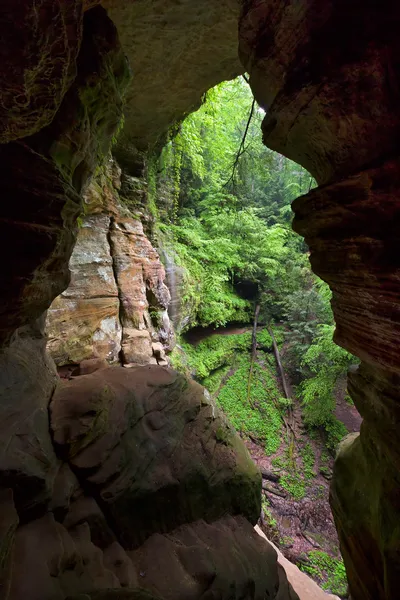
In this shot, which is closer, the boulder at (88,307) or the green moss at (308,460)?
the boulder at (88,307)

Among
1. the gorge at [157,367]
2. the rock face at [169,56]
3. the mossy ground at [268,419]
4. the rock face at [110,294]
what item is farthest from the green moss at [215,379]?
the rock face at [169,56]

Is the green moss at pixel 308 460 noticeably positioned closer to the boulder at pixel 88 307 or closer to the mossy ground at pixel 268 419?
the mossy ground at pixel 268 419

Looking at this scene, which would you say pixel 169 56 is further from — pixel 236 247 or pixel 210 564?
pixel 210 564

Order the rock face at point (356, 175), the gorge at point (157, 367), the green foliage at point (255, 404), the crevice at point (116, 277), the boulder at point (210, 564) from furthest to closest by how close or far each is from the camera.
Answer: the green foliage at point (255, 404), the crevice at point (116, 277), the boulder at point (210, 564), the rock face at point (356, 175), the gorge at point (157, 367)

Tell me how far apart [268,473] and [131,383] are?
8.28 m

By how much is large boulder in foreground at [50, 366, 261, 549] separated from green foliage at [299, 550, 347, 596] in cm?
522

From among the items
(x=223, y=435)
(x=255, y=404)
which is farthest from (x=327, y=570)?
(x=223, y=435)

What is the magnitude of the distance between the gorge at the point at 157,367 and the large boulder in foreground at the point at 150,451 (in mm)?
21

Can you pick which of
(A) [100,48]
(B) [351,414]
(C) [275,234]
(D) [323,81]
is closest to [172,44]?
(A) [100,48]

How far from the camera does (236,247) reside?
40.0ft

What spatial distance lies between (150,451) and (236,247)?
32.5 feet

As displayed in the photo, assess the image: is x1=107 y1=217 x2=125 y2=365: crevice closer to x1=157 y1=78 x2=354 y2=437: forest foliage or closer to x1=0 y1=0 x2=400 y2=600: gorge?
x1=0 y1=0 x2=400 y2=600: gorge

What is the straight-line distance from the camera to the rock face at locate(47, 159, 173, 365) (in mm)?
5578

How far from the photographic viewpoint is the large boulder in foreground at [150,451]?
2980mm
